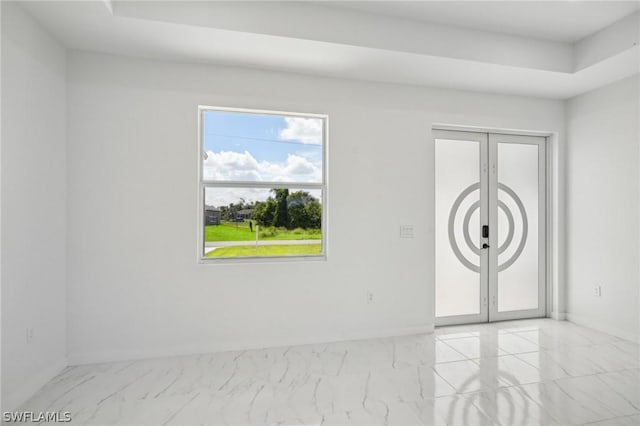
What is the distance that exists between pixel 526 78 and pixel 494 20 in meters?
0.84

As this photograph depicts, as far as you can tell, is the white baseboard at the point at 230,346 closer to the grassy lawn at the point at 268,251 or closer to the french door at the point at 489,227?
the french door at the point at 489,227

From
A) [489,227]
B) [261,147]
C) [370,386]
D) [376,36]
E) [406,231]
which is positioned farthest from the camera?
[489,227]

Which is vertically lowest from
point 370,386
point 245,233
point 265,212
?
point 370,386

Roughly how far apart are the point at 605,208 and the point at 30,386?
5.52 metres

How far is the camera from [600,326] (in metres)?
3.88

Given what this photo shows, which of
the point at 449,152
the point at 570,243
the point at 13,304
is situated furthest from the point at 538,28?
the point at 13,304

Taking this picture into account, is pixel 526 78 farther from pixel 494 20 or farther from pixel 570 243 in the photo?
pixel 570 243

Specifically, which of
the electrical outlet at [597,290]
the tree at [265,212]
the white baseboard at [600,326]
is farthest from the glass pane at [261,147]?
the white baseboard at [600,326]

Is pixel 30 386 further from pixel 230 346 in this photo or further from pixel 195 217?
pixel 195 217

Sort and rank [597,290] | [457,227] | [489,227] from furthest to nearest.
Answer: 1. [489,227]
2. [457,227]
3. [597,290]

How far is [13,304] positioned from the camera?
2.31 meters

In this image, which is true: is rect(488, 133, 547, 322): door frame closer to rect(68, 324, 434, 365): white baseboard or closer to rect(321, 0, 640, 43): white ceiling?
rect(68, 324, 434, 365): white baseboard

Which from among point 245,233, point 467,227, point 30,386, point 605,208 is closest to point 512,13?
point 467,227

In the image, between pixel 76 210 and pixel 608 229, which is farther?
pixel 608 229
